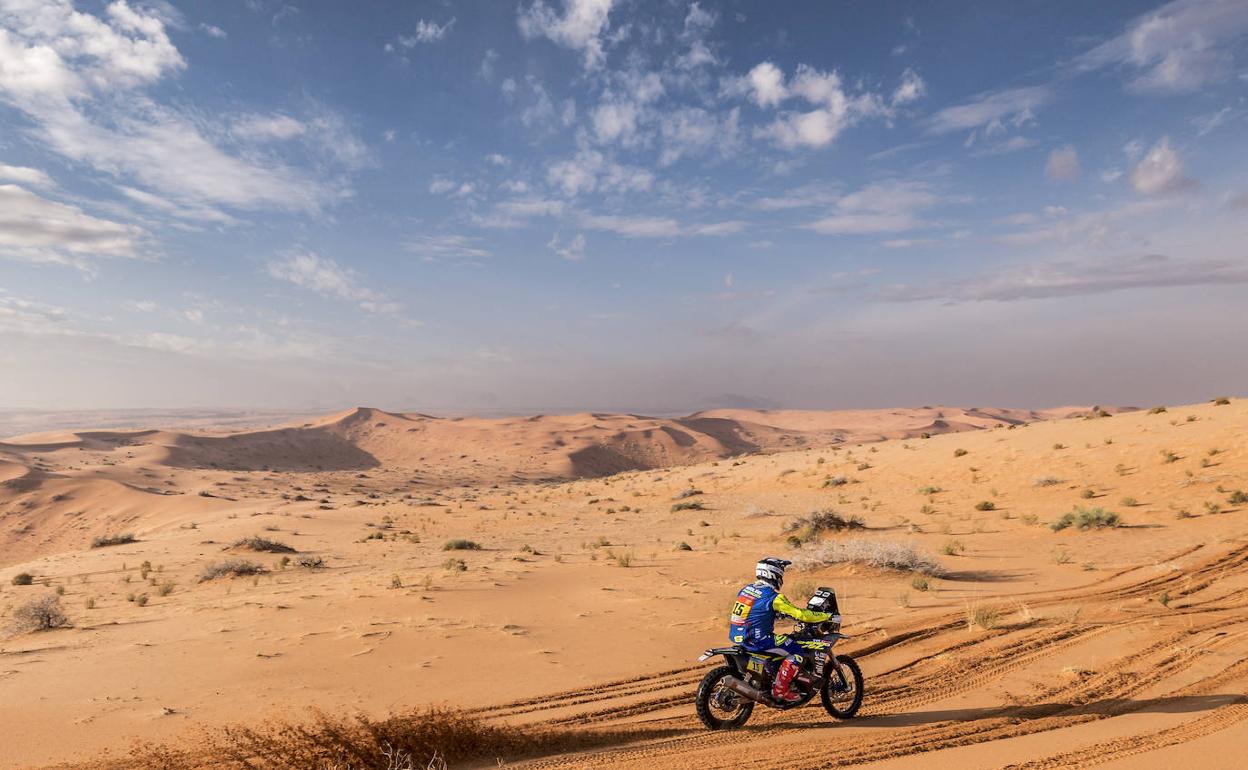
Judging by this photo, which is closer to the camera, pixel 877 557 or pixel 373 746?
pixel 373 746

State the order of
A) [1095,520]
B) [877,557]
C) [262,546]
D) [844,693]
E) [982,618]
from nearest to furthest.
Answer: [844,693], [982,618], [877,557], [1095,520], [262,546]

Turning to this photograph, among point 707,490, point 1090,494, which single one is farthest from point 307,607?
point 707,490

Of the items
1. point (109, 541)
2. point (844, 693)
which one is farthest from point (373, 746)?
point (109, 541)

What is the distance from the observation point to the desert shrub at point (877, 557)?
43.9ft

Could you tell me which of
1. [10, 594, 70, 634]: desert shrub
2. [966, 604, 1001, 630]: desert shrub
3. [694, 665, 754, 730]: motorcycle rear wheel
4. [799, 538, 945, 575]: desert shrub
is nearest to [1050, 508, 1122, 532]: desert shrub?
[799, 538, 945, 575]: desert shrub

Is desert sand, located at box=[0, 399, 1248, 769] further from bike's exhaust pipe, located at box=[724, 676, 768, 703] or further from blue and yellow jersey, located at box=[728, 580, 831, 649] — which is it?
blue and yellow jersey, located at box=[728, 580, 831, 649]

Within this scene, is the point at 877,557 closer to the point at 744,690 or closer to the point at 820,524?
the point at 820,524

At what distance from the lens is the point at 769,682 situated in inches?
241

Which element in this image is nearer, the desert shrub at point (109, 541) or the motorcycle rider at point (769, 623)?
the motorcycle rider at point (769, 623)

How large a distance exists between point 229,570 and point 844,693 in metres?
15.8

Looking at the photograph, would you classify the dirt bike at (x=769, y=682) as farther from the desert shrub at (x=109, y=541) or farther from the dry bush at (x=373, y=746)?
the desert shrub at (x=109, y=541)

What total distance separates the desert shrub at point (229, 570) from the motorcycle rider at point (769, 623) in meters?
14.8

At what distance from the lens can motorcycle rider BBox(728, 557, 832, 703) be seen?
6.04 metres

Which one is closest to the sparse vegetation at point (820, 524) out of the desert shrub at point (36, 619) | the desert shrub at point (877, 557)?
the desert shrub at point (877, 557)
